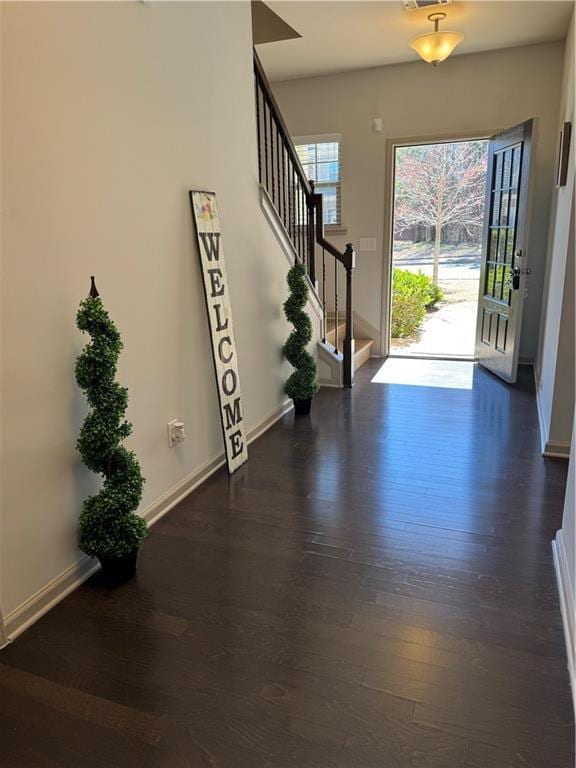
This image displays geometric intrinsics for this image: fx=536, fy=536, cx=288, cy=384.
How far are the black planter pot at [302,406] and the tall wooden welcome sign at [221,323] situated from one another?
0.85 meters

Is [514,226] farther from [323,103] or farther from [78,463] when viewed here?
[78,463]

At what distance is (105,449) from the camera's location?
1.95m

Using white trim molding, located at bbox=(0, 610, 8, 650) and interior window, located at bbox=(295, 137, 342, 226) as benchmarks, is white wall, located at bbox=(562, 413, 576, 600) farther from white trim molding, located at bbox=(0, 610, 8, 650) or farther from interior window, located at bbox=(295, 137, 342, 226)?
interior window, located at bbox=(295, 137, 342, 226)

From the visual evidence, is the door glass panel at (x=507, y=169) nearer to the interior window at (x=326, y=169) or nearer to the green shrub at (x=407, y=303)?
the interior window at (x=326, y=169)

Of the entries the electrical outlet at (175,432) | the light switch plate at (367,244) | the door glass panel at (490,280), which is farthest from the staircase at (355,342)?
the electrical outlet at (175,432)

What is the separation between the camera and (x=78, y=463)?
2.05m

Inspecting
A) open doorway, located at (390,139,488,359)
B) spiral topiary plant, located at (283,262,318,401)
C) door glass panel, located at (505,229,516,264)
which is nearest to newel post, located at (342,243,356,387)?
spiral topiary plant, located at (283,262,318,401)

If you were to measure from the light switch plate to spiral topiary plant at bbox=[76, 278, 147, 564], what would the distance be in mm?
4260

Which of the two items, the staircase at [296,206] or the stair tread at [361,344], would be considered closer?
the staircase at [296,206]

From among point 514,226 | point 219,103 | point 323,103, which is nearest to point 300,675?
point 219,103

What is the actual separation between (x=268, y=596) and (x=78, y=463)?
34.7 inches

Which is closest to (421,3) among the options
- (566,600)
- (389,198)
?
(389,198)

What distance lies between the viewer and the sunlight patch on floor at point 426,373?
4.93m

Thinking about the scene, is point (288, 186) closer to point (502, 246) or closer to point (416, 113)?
point (416, 113)
